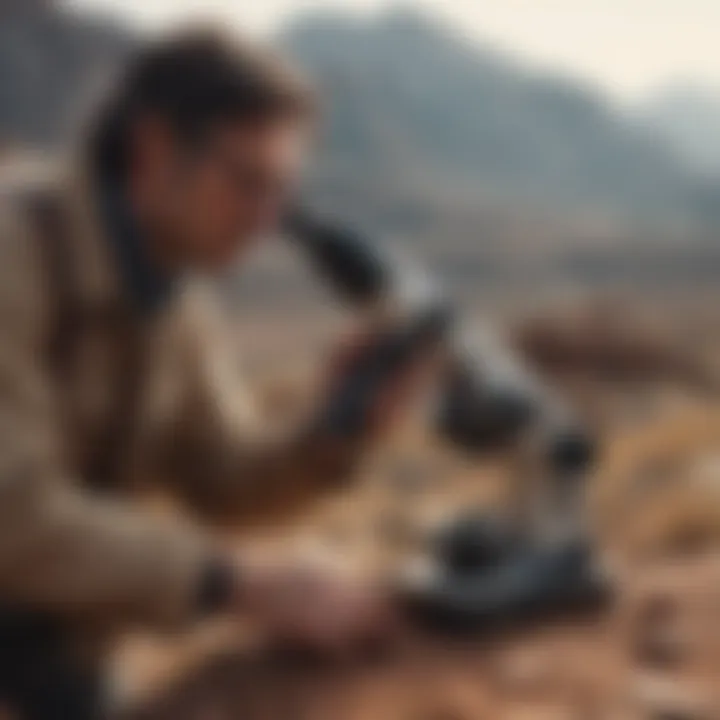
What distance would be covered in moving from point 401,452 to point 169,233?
54cm

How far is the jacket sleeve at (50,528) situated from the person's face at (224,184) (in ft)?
0.23

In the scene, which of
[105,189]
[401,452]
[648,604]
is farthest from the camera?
[401,452]

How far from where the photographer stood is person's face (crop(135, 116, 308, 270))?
62 centimetres

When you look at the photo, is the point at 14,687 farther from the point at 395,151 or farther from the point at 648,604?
the point at 395,151

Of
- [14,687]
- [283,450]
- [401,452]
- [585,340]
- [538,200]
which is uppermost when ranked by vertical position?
[538,200]

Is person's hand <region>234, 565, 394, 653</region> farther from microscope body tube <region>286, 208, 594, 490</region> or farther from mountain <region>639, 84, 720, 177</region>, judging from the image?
mountain <region>639, 84, 720, 177</region>

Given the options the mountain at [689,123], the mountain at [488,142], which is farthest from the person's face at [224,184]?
the mountain at [689,123]

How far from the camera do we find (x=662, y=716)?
2.40 feet

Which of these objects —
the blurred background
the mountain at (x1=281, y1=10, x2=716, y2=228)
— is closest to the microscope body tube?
the blurred background

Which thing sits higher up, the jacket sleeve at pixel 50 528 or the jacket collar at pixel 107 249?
the jacket collar at pixel 107 249

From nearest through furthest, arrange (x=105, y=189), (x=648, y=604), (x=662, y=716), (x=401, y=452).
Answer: (x=105, y=189) → (x=662, y=716) → (x=648, y=604) → (x=401, y=452)

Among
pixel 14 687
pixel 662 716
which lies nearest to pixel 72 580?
pixel 14 687

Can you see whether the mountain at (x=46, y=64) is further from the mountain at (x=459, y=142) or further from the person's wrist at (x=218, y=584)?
the person's wrist at (x=218, y=584)

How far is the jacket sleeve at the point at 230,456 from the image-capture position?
2.38 ft
